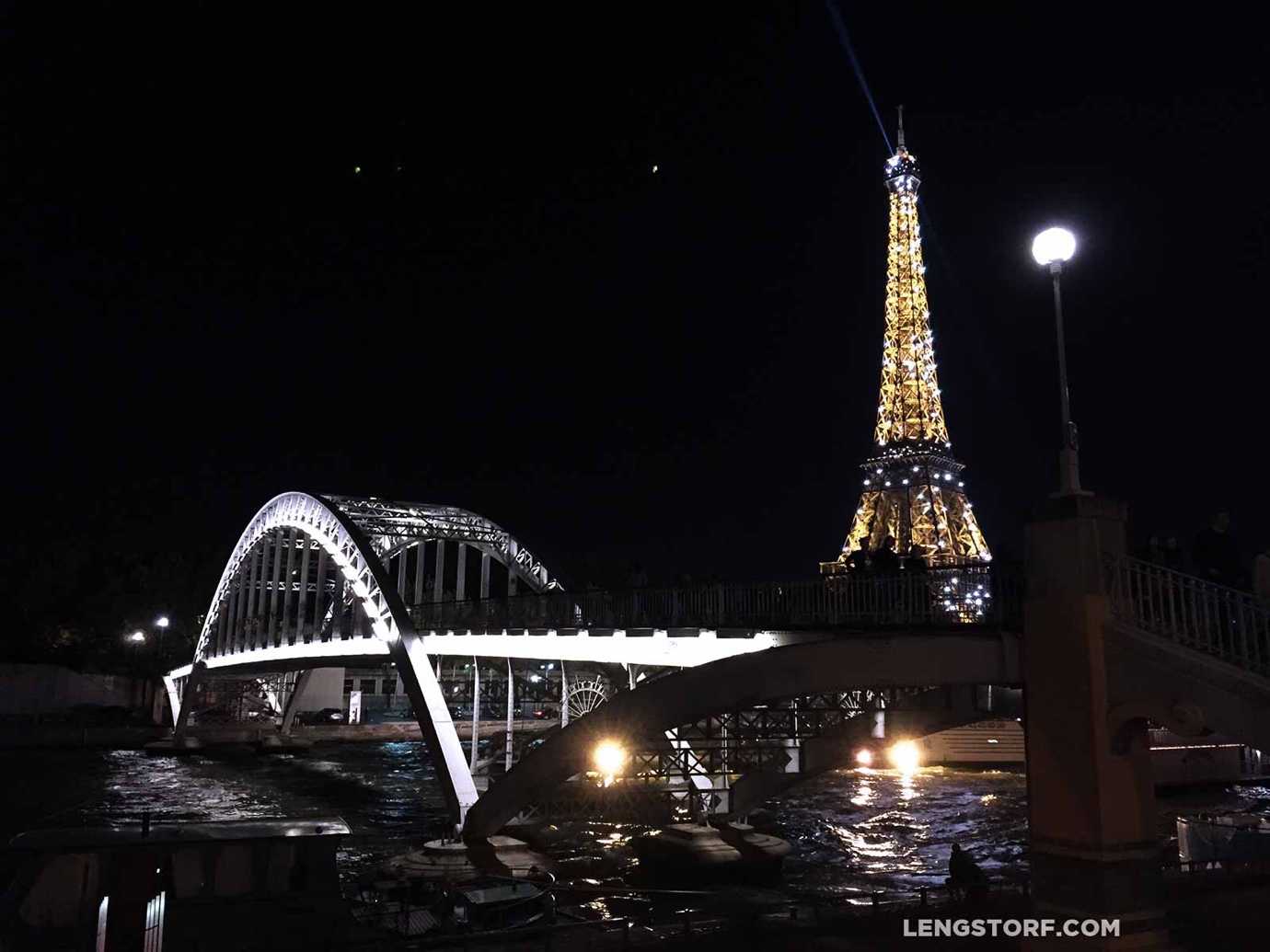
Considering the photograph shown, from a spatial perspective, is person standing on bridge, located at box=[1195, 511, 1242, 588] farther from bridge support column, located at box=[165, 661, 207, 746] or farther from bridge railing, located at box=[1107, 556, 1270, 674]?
bridge support column, located at box=[165, 661, 207, 746]

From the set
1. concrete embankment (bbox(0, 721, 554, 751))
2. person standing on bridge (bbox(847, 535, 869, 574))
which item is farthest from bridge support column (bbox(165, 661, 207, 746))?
person standing on bridge (bbox(847, 535, 869, 574))

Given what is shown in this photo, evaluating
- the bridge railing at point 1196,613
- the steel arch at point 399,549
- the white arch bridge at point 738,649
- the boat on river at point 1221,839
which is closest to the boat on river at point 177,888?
the white arch bridge at point 738,649

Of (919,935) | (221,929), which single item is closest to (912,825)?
(919,935)

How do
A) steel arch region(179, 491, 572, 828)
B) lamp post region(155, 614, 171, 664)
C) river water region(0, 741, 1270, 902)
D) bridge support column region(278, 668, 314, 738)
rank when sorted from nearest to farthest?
river water region(0, 741, 1270, 902) → steel arch region(179, 491, 572, 828) → bridge support column region(278, 668, 314, 738) → lamp post region(155, 614, 171, 664)

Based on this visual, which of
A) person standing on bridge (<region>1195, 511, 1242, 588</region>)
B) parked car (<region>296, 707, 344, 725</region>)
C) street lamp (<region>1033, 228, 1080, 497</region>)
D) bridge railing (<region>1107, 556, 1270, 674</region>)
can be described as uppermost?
street lamp (<region>1033, 228, 1080, 497</region>)

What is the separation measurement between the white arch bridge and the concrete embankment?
2928 cm

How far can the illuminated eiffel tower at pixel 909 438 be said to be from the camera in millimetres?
83562

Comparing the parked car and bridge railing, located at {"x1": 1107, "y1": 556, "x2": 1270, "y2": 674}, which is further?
the parked car

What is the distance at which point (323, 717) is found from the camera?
99812 millimetres

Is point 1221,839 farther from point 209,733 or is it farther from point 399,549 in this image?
point 209,733

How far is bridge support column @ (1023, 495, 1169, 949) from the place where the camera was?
11.5 metres

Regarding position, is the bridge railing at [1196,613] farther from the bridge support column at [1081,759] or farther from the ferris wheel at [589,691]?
the ferris wheel at [589,691]

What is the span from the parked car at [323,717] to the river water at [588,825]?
2393 centimetres

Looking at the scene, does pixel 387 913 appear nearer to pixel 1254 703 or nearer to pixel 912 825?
pixel 1254 703
